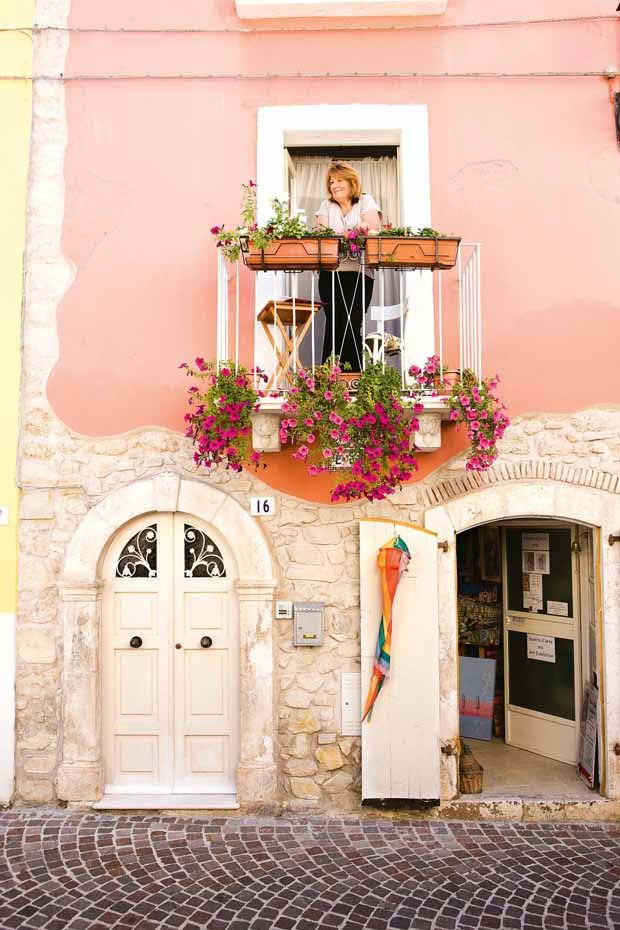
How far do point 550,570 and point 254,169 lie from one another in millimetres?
4214

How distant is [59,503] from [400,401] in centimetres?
271

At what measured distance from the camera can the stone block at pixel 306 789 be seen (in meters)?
4.99

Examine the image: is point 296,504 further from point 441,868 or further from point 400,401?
point 441,868

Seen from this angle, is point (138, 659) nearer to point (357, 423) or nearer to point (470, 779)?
point (357, 423)

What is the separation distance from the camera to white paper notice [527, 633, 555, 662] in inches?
237

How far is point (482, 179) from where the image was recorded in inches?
211

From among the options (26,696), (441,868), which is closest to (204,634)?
(26,696)

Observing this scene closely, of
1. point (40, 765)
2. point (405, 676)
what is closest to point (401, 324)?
point (405, 676)

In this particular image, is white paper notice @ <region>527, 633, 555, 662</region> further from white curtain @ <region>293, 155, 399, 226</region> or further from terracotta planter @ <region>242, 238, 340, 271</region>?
white curtain @ <region>293, 155, 399, 226</region>

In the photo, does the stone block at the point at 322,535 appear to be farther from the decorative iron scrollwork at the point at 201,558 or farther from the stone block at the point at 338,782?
the stone block at the point at 338,782

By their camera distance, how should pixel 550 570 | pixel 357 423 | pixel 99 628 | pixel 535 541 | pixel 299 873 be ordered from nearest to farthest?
pixel 299 873
pixel 357 423
pixel 99 628
pixel 550 570
pixel 535 541

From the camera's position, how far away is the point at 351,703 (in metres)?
5.05

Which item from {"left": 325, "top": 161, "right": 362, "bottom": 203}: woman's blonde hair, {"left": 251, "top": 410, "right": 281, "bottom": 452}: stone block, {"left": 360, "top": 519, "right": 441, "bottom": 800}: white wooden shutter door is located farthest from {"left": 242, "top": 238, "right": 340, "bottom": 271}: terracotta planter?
{"left": 360, "top": 519, "right": 441, "bottom": 800}: white wooden shutter door

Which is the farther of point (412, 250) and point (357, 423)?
point (412, 250)
